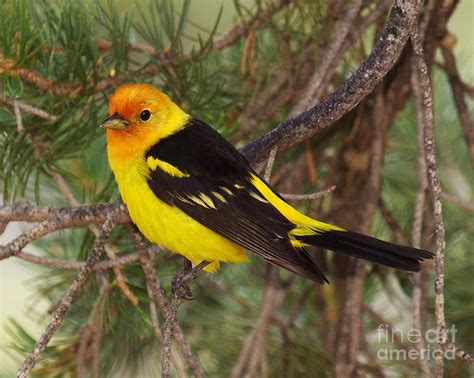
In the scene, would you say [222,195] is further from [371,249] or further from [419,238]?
[419,238]

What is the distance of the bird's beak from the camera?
2.22m

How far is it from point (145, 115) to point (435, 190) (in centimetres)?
107

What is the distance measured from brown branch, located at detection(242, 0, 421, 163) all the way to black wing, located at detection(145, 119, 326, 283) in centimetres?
27

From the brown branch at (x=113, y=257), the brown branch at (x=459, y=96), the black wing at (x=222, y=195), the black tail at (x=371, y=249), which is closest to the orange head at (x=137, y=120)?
the black wing at (x=222, y=195)

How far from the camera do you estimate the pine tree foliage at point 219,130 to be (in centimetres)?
208

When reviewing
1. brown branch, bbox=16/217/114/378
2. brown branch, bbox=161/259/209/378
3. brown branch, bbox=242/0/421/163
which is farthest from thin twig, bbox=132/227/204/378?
brown branch, bbox=242/0/421/163

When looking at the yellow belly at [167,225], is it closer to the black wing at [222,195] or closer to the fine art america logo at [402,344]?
the black wing at [222,195]

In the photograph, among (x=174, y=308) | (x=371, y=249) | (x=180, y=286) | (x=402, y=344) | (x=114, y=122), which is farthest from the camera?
(x=402, y=344)

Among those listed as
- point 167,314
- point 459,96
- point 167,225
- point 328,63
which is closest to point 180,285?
point 167,225

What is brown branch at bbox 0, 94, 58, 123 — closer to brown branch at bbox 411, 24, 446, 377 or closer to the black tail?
the black tail

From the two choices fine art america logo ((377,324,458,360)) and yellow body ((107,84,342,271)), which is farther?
Result: fine art america logo ((377,324,458,360))

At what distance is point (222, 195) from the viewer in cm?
222

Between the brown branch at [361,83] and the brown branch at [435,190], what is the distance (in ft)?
0.22

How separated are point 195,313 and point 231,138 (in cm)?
82
